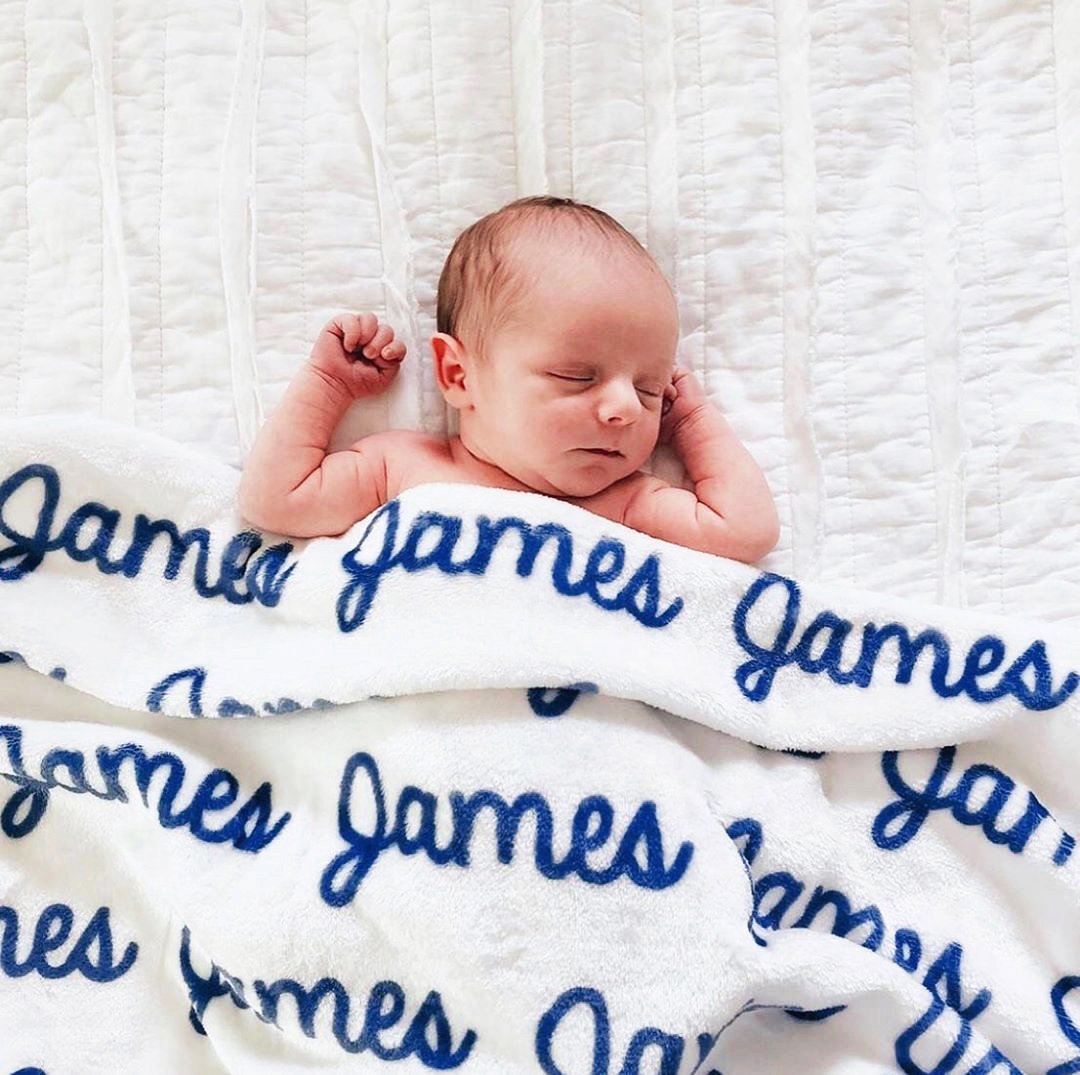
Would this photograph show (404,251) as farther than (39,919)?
Yes

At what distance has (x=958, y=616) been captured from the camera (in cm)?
93

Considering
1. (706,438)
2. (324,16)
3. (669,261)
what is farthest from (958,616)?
(324,16)

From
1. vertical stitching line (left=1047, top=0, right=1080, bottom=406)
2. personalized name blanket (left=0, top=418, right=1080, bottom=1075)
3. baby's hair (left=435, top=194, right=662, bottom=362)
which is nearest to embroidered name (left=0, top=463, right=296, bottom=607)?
personalized name blanket (left=0, top=418, right=1080, bottom=1075)

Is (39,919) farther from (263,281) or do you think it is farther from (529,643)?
(263,281)

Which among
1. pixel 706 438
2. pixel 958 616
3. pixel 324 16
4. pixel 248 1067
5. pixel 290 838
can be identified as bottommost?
pixel 248 1067

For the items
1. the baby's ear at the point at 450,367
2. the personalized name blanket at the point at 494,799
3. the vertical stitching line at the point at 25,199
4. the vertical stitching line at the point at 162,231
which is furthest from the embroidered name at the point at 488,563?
the vertical stitching line at the point at 25,199

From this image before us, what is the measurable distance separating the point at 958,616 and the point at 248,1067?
61cm

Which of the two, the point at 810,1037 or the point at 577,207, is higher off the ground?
the point at 577,207

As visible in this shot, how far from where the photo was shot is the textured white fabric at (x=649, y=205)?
100cm

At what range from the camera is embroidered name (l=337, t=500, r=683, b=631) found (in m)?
0.89

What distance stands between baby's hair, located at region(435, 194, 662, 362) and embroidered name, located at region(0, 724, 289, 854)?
1.25 ft

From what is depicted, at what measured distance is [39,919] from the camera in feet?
3.01

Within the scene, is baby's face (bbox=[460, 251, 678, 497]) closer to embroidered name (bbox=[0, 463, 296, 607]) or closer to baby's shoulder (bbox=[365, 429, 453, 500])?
baby's shoulder (bbox=[365, 429, 453, 500])

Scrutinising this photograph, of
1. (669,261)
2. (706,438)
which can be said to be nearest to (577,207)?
(669,261)
